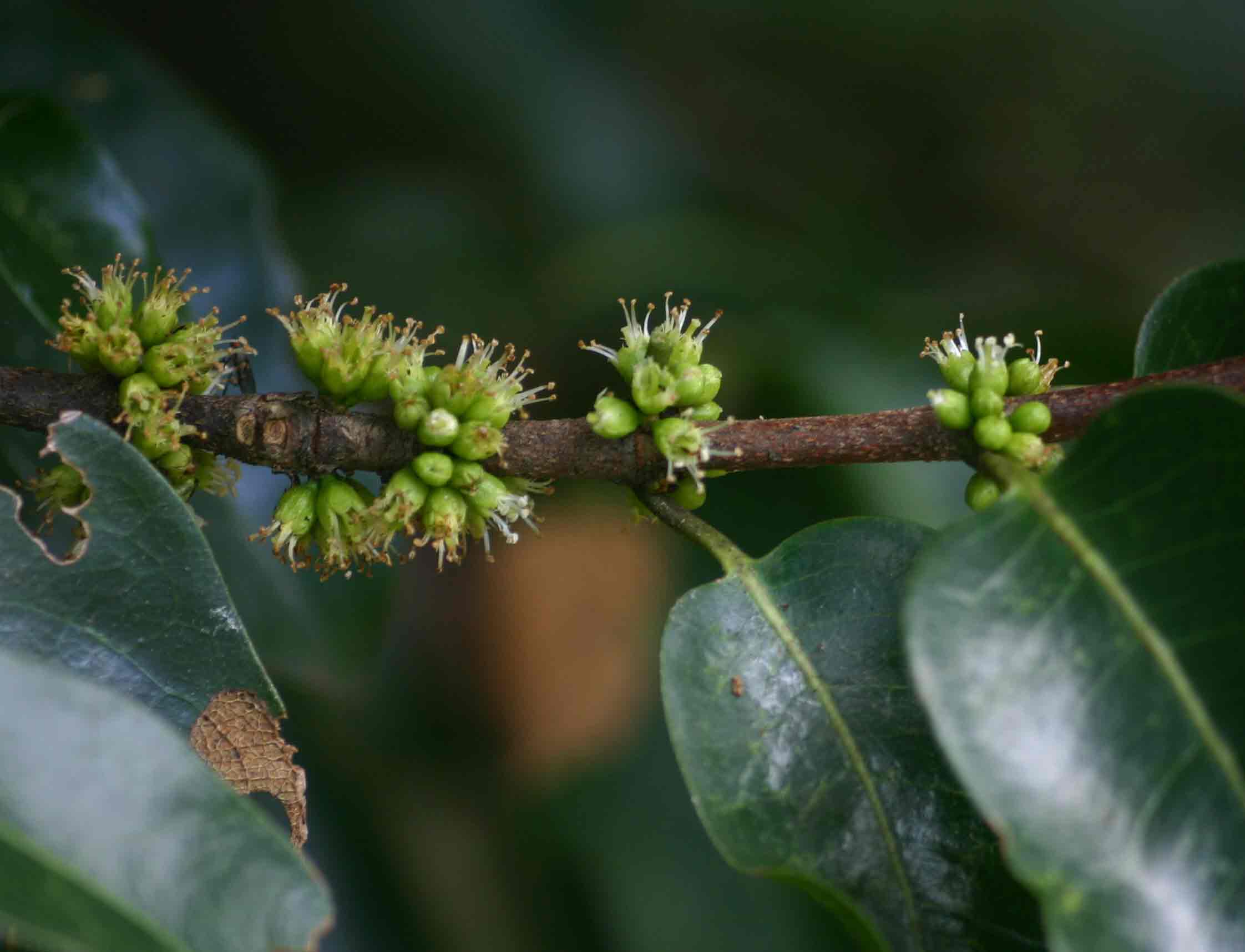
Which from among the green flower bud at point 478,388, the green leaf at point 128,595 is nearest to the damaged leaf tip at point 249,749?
the green leaf at point 128,595

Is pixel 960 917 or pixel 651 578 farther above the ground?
pixel 651 578

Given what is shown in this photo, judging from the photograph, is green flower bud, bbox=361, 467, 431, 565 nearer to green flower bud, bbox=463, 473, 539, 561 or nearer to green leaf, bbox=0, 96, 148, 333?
green flower bud, bbox=463, 473, 539, 561

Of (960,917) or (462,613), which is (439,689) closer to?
(462,613)

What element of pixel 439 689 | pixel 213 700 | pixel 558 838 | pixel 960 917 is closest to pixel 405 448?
pixel 213 700

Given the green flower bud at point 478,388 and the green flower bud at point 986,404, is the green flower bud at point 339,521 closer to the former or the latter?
the green flower bud at point 478,388

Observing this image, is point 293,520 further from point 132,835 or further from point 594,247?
point 594,247

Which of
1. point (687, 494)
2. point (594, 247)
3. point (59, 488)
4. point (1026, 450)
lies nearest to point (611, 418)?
point (687, 494)
